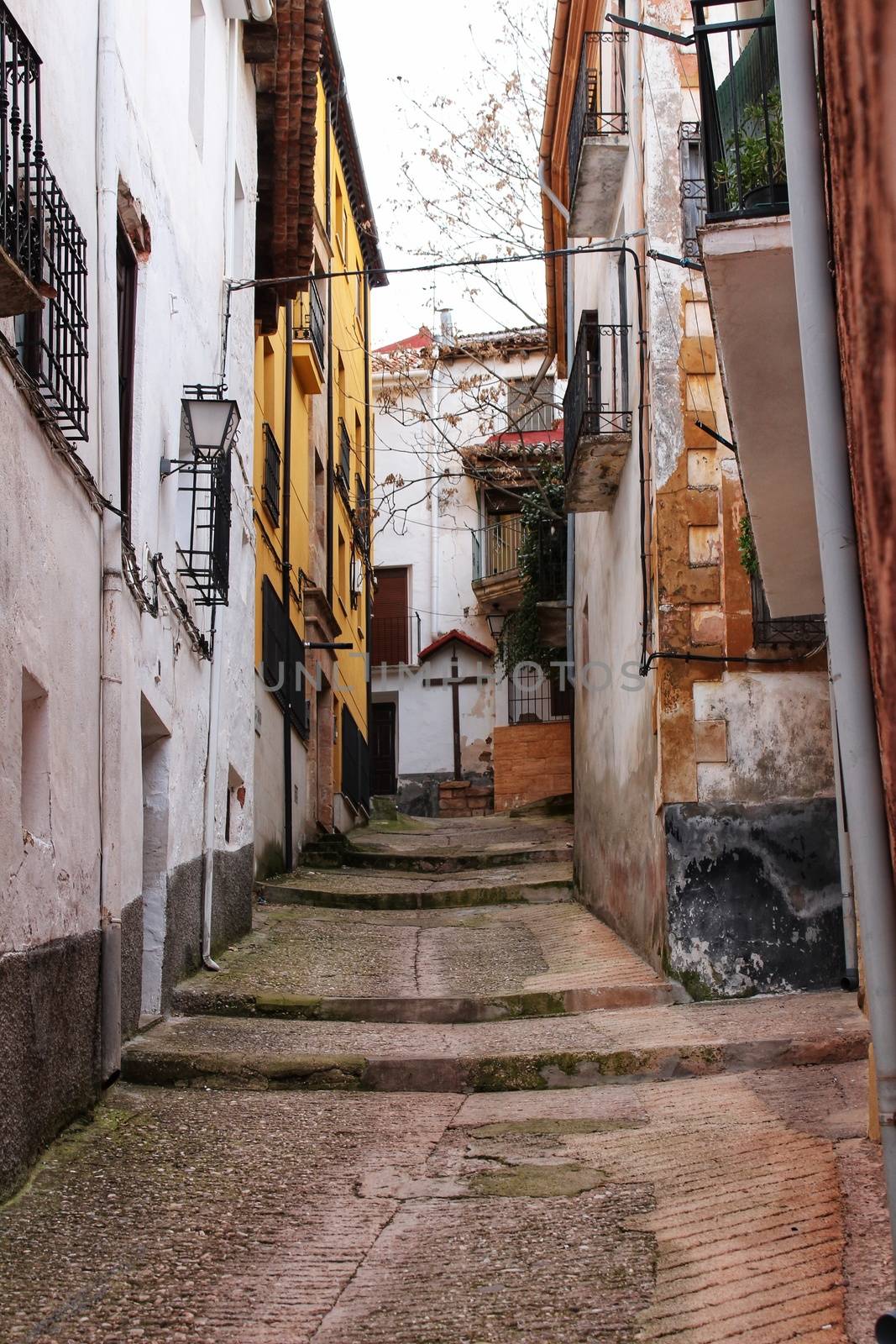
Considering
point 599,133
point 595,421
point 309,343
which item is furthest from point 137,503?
point 309,343

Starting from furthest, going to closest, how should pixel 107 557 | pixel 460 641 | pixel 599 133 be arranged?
pixel 460 641, pixel 599 133, pixel 107 557

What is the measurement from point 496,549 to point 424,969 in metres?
22.6

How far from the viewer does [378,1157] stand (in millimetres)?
5730

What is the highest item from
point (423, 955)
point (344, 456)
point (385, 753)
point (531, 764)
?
point (344, 456)

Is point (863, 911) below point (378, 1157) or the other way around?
the other way around

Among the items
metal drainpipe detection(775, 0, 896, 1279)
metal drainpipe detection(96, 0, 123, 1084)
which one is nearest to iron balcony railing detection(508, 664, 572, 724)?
metal drainpipe detection(96, 0, 123, 1084)

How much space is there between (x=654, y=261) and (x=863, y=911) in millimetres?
7295

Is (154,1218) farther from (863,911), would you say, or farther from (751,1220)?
(863,911)

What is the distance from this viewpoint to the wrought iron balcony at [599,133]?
10742 millimetres

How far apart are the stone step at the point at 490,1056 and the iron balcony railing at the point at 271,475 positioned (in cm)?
727

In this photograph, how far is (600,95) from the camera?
1137 cm

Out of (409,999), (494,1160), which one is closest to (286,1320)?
(494,1160)

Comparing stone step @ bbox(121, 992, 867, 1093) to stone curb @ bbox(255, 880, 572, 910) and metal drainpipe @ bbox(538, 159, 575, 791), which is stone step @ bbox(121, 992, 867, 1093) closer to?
stone curb @ bbox(255, 880, 572, 910)

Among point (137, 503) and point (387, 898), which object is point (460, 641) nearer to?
point (387, 898)
